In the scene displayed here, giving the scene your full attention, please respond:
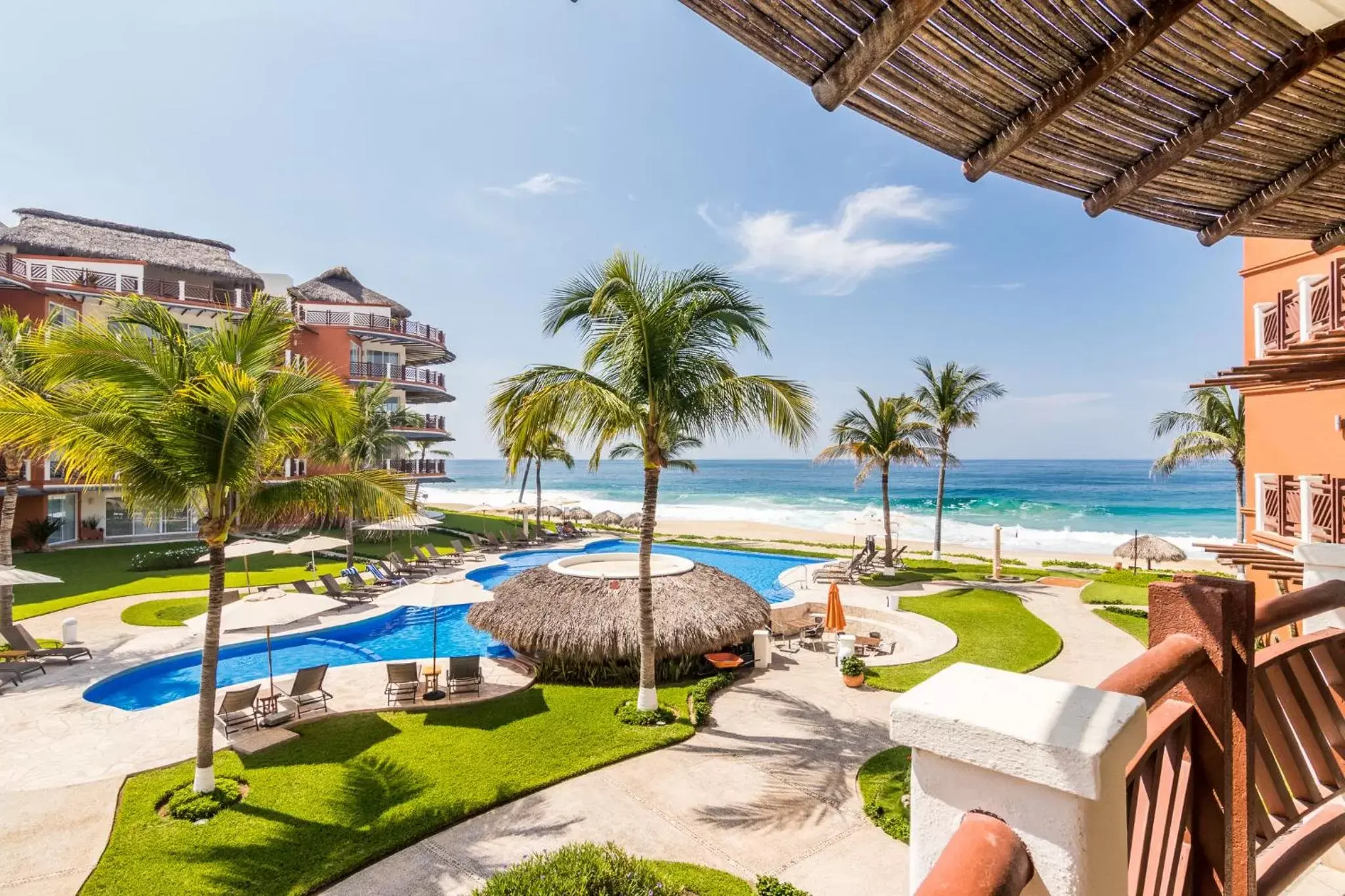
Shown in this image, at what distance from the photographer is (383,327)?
1316 inches

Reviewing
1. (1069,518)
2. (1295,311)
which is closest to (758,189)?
(1295,311)

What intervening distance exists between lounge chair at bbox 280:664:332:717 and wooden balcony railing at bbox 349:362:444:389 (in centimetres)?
2461

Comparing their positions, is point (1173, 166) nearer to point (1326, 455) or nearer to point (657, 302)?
point (657, 302)

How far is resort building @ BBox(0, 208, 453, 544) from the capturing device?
25.0 meters

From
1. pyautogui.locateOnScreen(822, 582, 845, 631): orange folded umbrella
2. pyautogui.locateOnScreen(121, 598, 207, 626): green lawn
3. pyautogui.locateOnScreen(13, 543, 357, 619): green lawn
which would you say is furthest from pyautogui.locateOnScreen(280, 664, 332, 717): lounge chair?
pyautogui.locateOnScreen(13, 543, 357, 619): green lawn

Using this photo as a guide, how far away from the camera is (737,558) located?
92.2 ft

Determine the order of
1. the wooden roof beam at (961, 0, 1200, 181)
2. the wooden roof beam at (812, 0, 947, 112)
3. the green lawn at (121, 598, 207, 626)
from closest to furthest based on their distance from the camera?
the wooden roof beam at (812, 0, 947, 112)
the wooden roof beam at (961, 0, 1200, 181)
the green lawn at (121, 598, 207, 626)

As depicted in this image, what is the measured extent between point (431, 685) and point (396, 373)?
27.1 metres

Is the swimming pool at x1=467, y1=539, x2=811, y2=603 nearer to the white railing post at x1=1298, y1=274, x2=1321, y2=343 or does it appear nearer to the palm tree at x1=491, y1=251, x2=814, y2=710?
the palm tree at x1=491, y1=251, x2=814, y2=710

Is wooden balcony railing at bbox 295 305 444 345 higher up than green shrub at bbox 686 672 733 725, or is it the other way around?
wooden balcony railing at bbox 295 305 444 345

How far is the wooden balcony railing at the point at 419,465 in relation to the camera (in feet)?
104

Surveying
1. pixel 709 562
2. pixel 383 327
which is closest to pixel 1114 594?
pixel 709 562

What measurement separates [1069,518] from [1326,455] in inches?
2136

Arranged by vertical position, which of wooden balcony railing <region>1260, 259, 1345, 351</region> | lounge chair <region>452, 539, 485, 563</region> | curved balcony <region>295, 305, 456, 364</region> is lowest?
lounge chair <region>452, 539, 485, 563</region>
